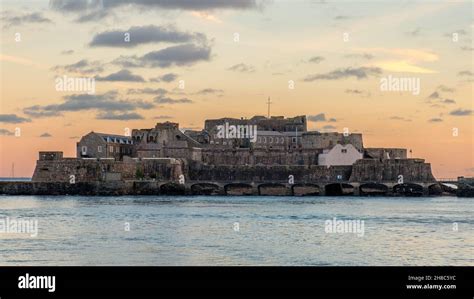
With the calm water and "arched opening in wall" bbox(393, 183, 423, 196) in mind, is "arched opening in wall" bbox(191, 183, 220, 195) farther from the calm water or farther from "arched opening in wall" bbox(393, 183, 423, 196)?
the calm water

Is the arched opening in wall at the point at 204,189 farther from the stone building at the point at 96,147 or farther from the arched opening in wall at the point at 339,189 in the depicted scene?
the arched opening in wall at the point at 339,189

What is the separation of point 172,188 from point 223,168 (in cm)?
825

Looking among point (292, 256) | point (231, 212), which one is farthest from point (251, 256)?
point (231, 212)

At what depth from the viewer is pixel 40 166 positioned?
100812 millimetres

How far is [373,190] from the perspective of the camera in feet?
340

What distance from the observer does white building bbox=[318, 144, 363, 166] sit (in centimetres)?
10569

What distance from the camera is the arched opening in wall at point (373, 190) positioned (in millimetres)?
101863

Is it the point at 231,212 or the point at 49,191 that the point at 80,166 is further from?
the point at 231,212

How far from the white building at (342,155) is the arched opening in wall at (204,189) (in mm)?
15122
